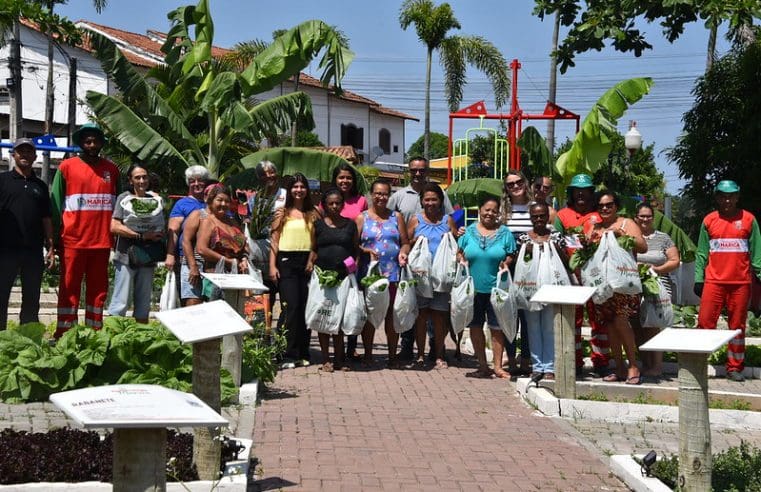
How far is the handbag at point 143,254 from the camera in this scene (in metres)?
10.3

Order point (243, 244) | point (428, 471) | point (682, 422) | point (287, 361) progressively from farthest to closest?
point (287, 361), point (243, 244), point (428, 471), point (682, 422)

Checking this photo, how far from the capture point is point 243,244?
10.2 meters

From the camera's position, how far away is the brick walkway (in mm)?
6617

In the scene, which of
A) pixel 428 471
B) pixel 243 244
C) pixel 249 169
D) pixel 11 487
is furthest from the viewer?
pixel 249 169

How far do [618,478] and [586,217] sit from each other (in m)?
4.17

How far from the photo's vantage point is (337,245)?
1077cm

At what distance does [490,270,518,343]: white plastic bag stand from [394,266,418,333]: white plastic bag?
88cm

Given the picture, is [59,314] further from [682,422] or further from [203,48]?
[203,48]

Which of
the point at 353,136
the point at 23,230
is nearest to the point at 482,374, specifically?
the point at 23,230

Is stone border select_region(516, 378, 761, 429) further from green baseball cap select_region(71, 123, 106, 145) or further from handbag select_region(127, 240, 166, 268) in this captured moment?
green baseball cap select_region(71, 123, 106, 145)

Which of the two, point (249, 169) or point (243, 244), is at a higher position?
point (249, 169)

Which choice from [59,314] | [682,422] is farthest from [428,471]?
[59,314]

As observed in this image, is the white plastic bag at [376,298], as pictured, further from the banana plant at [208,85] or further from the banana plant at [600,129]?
the banana plant at [208,85]

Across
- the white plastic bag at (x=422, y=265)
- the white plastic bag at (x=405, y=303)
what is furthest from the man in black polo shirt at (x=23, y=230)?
the white plastic bag at (x=422, y=265)
